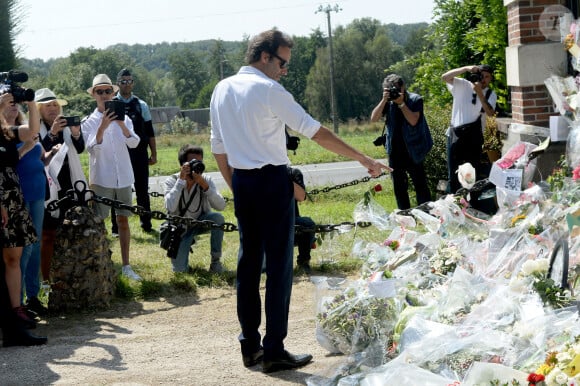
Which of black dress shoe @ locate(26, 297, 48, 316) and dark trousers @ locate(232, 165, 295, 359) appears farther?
black dress shoe @ locate(26, 297, 48, 316)

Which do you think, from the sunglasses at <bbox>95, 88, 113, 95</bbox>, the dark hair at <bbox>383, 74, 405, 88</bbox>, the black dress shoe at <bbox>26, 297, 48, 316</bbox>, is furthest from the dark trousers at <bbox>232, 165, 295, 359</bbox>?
the dark hair at <bbox>383, 74, 405, 88</bbox>

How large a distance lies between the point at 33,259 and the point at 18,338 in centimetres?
104

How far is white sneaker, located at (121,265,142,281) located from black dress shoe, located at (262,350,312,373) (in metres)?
3.08

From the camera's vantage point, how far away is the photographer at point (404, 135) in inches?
367

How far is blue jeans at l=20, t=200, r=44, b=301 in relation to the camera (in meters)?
6.84

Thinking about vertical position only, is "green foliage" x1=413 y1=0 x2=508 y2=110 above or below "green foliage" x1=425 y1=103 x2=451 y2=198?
above

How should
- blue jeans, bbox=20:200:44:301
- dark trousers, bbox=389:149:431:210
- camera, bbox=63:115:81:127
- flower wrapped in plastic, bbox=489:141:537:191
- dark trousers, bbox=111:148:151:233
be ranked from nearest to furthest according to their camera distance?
flower wrapped in plastic, bbox=489:141:537:191
blue jeans, bbox=20:200:44:301
camera, bbox=63:115:81:127
dark trousers, bbox=389:149:431:210
dark trousers, bbox=111:148:151:233

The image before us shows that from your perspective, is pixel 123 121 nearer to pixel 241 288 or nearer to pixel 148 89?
pixel 241 288

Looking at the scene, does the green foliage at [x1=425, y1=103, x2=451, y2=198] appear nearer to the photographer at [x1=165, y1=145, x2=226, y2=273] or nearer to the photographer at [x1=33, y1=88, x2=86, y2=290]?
the photographer at [x1=165, y1=145, x2=226, y2=273]

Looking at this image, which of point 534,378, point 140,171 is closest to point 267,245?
point 534,378

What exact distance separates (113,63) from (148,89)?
6.89m

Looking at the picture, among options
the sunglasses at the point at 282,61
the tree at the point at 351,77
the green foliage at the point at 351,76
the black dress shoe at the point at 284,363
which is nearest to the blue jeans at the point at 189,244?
the black dress shoe at the point at 284,363

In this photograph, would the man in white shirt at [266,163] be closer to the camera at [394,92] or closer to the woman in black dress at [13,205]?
the woman in black dress at [13,205]

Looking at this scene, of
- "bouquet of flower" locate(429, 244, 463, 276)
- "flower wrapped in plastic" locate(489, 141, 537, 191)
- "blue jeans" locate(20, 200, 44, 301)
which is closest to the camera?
"bouquet of flower" locate(429, 244, 463, 276)
